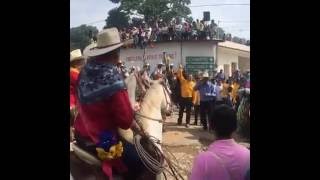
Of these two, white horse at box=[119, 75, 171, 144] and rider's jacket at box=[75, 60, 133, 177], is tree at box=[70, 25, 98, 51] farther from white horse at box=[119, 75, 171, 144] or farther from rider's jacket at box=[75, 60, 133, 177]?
rider's jacket at box=[75, 60, 133, 177]

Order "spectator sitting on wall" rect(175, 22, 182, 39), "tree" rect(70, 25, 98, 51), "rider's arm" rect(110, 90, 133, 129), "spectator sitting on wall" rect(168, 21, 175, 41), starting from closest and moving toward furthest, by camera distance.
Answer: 1. "rider's arm" rect(110, 90, 133, 129)
2. "tree" rect(70, 25, 98, 51)
3. "spectator sitting on wall" rect(168, 21, 175, 41)
4. "spectator sitting on wall" rect(175, 22, 182, 39)

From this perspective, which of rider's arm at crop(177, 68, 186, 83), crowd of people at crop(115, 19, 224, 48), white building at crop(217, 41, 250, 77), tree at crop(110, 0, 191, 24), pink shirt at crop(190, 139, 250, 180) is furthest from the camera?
white building at crop(217, 41, 250, 77)

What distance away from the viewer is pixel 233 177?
250 centimetres

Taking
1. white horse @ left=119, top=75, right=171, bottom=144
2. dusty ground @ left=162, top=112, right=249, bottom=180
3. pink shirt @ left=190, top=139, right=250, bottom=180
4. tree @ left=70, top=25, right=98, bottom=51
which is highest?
tree @ left=70, top=25, right=98, bottom=51

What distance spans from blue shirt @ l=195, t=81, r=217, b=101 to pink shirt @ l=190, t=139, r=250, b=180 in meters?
7.44

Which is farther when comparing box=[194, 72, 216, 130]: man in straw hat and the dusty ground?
box=[194, 72, 216, 130]: man in straw hat

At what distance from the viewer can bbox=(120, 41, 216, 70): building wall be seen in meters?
7.69

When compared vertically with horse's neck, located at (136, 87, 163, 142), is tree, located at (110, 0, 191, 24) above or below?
above

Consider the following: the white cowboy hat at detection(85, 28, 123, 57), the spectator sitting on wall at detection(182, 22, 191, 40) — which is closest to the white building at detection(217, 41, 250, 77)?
the spectator sitting on wall at detection(182, 22, 191, 40)

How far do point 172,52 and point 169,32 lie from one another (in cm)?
110
